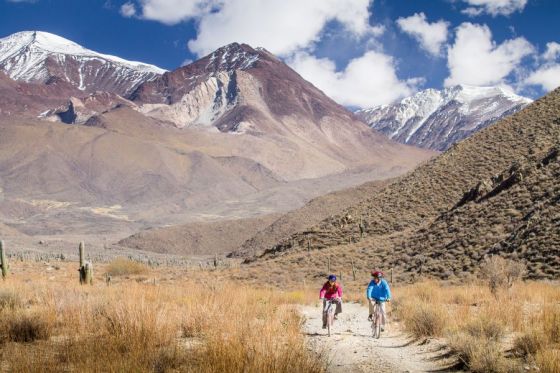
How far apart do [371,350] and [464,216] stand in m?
31.2

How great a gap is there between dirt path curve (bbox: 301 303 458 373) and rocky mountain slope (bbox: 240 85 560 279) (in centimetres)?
1607

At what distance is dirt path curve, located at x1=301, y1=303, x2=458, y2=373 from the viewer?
8273mm

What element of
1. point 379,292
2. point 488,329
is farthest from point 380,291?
point 488,329

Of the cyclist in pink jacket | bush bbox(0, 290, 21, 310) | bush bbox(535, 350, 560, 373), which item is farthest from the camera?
the cyclist in pink jacket

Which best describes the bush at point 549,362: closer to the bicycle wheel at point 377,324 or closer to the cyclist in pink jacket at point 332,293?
the bicycle wheel at point 377,324

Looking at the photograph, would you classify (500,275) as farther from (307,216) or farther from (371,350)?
(307,216)

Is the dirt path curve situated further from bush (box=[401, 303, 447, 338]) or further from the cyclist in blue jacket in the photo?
the cyclist in blue jacket

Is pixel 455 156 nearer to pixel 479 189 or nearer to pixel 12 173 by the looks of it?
pixel 479 189

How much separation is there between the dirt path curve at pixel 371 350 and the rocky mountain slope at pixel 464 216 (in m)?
16.1

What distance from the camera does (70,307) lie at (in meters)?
9.62

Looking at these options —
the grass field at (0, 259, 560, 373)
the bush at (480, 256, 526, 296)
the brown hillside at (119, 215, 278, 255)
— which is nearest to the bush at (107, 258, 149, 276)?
the grass field at (0, 259, 560, 373)

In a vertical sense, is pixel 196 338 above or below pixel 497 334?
above

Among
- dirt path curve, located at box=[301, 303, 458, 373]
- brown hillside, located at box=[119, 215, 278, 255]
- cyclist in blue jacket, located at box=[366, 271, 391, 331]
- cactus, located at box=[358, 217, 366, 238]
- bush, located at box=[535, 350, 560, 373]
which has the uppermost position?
brown hillside, located at box=[119, 215, 278, 255]

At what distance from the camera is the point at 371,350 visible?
1008 centimetres
